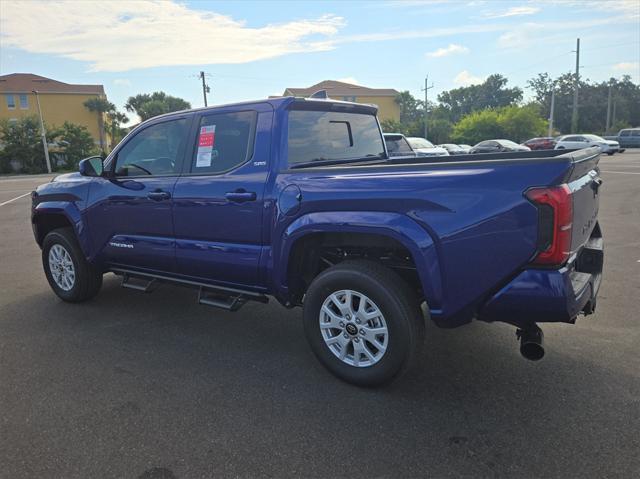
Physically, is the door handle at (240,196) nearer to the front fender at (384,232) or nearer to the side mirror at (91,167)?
the front fender at (384,232)

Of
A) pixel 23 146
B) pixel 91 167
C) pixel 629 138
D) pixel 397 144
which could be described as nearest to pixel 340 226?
pixel 91 167

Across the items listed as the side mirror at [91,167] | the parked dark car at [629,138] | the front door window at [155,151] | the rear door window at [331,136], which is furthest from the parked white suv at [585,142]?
the side mirror at [91,167]

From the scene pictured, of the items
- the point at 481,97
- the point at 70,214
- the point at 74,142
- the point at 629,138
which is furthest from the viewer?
the point at 481,97

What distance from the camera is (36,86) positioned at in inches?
2314

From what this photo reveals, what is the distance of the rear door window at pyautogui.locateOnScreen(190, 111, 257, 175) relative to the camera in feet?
12.3

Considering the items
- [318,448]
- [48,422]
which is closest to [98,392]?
[48,422]

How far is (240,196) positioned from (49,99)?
6563 centimetres

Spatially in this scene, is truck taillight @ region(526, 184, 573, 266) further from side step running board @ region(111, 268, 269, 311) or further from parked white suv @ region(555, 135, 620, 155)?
parked white suv @ region(555, 135, 620, 155)

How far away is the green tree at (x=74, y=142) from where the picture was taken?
4450cm

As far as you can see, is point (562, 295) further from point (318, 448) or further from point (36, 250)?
point (36, 250)

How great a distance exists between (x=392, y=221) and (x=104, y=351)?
8.37 feet

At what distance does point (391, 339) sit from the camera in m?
3.01

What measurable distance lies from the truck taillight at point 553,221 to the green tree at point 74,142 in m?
47.4

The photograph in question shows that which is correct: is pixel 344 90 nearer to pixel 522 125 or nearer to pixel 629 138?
pixel 522 125
